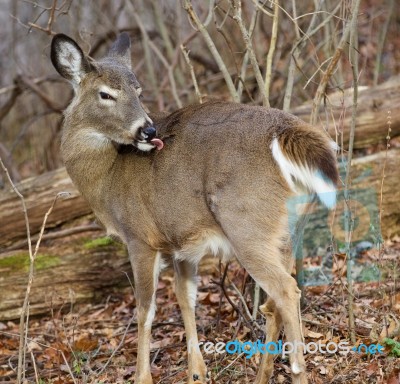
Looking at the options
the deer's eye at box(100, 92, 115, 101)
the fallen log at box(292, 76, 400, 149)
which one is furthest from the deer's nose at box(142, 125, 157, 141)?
the fallen log at box(292, 76, 400, 149)

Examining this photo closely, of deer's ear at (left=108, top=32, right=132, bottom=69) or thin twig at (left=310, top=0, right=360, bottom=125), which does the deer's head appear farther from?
thin twig at (left=310, top=0, right=360, bottom=125)

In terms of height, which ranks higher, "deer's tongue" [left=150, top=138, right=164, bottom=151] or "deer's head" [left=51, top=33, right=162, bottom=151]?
"deer's head" [left=51, top=33, right=162, bottom=151]

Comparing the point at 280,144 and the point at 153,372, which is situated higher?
the point at 280,144

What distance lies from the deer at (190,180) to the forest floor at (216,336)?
0.35 meters

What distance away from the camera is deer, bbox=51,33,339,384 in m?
4.40

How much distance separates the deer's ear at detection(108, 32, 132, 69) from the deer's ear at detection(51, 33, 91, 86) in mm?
455

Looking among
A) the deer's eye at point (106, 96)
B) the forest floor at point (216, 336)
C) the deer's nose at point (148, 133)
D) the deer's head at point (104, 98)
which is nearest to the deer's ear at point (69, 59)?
the deer's head at point (104, 98)

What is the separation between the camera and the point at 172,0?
12562 millimetres

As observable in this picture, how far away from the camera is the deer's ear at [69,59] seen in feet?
17.9

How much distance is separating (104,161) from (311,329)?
1.89 m

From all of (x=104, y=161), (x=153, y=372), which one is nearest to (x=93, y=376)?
(x=153, y=372)

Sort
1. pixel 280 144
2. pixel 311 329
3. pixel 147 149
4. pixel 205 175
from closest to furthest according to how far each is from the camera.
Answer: pixel 280 144 < pixel 205 175 < pixel 147 149 < pixel 311 329

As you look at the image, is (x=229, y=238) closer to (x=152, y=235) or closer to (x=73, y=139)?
(x=152, y=235)

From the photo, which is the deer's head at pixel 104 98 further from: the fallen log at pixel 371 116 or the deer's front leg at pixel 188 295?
the fallen log at pixel 371 116
